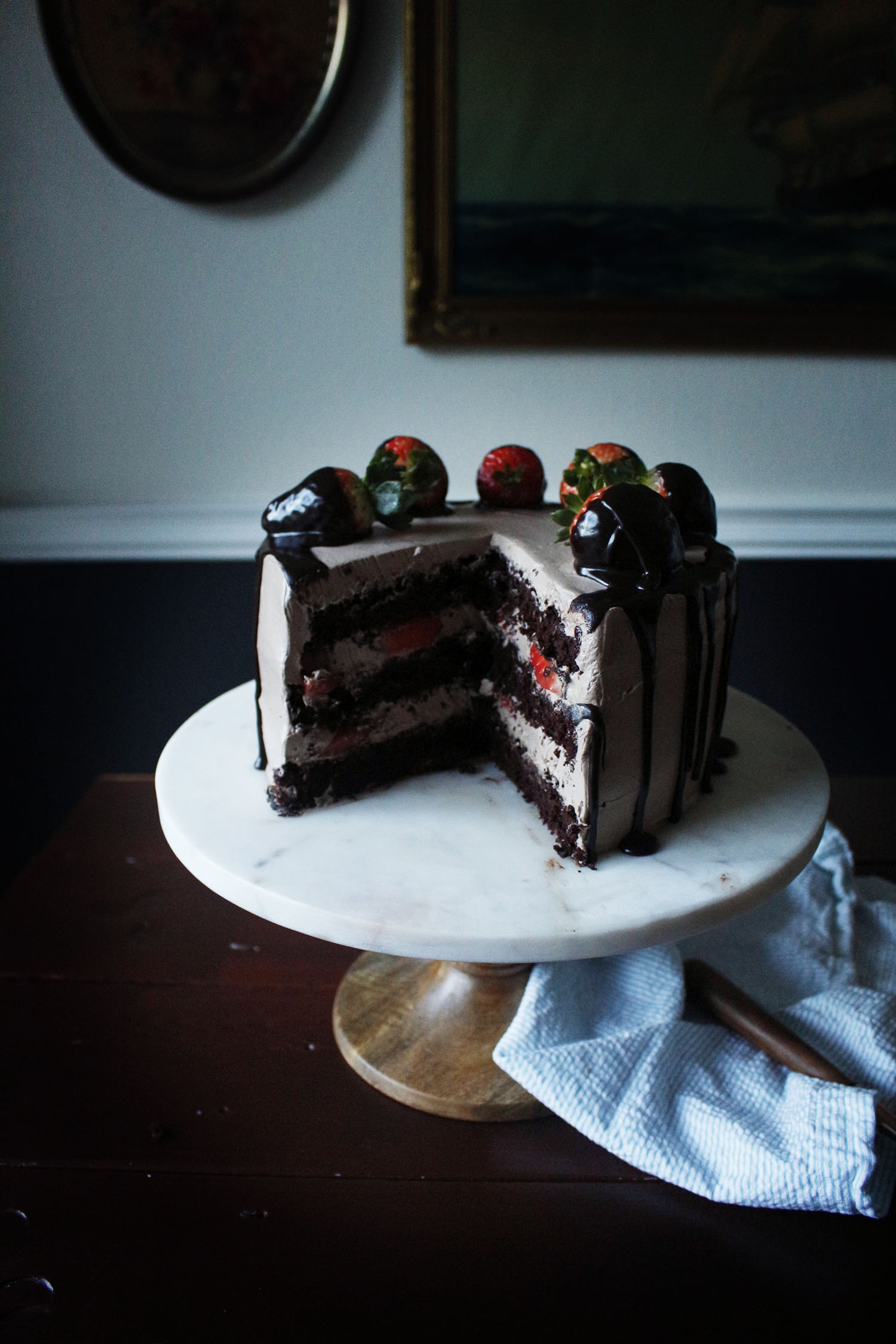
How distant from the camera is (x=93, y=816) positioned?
191cm

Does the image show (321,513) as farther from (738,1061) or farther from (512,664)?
(738,1061)

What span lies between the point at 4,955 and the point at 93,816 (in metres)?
0.44

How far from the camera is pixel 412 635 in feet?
4.71

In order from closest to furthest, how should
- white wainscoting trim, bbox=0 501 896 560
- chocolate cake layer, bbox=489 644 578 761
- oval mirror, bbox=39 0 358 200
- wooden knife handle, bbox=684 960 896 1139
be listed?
wooden knife handle, bbox=684 960 896 1139, chocolate cake layer, bbox=489 644 578 761, oval mirror, bbox=39 0 358 200, white wainscoting trim, bbox=0 501 896 560

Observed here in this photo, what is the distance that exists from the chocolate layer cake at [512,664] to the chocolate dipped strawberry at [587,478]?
45 mm

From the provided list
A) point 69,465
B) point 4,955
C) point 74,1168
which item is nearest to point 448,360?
point 69,465

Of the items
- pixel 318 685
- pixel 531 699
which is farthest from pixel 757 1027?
pixel 318 685

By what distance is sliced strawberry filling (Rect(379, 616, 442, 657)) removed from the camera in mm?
1407

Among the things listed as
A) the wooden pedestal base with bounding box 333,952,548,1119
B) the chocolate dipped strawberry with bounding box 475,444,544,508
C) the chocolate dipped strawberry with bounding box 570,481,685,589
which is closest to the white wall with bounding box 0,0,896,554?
the chocolate dipped strawberry with bounding box 475,444,544,508

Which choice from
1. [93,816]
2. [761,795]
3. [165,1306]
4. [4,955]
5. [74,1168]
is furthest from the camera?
[93,816]

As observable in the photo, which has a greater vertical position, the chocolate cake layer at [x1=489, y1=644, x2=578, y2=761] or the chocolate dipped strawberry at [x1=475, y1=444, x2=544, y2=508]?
the chocolate dipped strawberry at [x1=475, y1=444, x2=544, y2=508]

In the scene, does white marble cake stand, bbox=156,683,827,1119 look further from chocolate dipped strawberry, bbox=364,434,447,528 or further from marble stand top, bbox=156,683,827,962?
chocolate dipped strawberry, bbox=364,434,447,528

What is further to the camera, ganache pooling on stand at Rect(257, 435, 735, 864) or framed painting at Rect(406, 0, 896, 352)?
framed painting at Rect(406, 0, 896, 352)

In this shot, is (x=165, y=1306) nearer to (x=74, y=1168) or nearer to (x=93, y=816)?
(x=74, y=1168)
